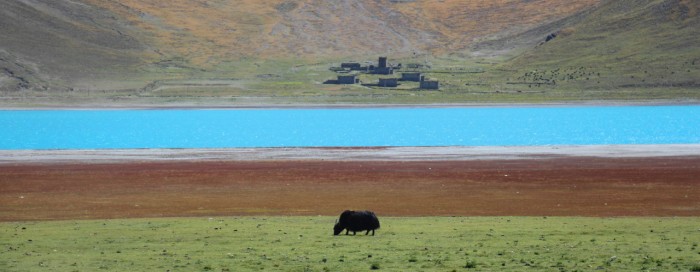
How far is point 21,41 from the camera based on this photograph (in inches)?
7653

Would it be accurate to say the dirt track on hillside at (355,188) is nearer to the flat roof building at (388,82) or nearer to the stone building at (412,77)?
the flat roof building at (388,82)

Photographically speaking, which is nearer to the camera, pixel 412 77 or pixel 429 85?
pixel 429 85

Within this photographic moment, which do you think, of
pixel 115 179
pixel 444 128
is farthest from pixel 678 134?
pixel 115 179

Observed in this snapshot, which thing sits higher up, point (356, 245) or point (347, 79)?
point (347, 79)

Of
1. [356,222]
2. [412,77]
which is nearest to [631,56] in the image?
[412,77]

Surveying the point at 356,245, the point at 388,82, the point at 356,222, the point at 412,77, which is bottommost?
the point at 356,245

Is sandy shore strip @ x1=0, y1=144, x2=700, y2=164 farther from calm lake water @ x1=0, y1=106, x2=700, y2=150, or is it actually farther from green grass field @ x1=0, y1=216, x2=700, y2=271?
green grass field @ x1=0, y1=216, x2=700, y2=271

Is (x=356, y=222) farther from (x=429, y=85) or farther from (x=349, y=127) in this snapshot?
(x=429, y=85)

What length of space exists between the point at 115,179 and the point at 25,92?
12216cm

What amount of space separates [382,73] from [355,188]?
443ft

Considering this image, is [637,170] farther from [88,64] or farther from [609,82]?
[88,64]

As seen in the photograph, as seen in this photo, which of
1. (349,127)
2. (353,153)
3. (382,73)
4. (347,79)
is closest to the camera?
(353,153)

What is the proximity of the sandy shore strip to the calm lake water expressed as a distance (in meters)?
6.45

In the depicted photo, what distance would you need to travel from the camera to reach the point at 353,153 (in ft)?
210
